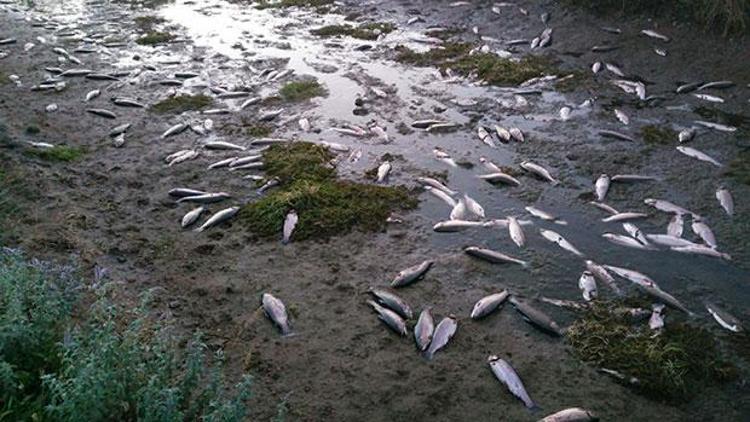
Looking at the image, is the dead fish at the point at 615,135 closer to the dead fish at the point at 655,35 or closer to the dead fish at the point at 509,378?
the dead fish at the point at 655,35

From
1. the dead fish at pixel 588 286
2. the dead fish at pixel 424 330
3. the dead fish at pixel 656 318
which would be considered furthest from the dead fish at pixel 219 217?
the dead fish at pixel 656 318

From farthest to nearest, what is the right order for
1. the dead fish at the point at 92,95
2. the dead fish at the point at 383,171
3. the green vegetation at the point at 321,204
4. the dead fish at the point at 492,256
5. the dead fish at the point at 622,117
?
the dead fish at the point at 92,95
the dead fish at the point at 622,117
the dead fish at the point at 383,171
the green vegetation at the point at 321,204
the dead fish at the point at 492,256

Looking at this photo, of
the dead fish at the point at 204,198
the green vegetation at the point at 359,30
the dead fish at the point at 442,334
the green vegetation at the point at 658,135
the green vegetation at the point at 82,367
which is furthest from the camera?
the green vegetation at the point at 359,30

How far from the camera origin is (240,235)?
558cm

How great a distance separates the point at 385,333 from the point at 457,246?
1.22 m

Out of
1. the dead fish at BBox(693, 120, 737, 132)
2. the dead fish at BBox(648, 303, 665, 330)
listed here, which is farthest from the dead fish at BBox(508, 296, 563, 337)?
the dead fish at BBox(693, 120, 737, 132)

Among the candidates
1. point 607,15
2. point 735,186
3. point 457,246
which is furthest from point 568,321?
point 607,15

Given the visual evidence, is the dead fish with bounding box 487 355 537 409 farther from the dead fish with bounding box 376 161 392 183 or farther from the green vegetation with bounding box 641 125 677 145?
the green vegetation with bounding box 641 125 677 145

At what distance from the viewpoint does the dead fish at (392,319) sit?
172 inches

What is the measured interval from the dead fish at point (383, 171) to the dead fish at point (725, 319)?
10.2ft

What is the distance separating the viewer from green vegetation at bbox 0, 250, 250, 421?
287 cm

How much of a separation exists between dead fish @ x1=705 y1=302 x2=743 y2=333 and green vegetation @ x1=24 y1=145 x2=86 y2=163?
638cm

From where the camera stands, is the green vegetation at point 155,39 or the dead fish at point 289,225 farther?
the green vegetation at point 155,39

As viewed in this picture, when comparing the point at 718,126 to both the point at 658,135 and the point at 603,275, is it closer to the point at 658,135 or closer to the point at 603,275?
the point at 658,135
